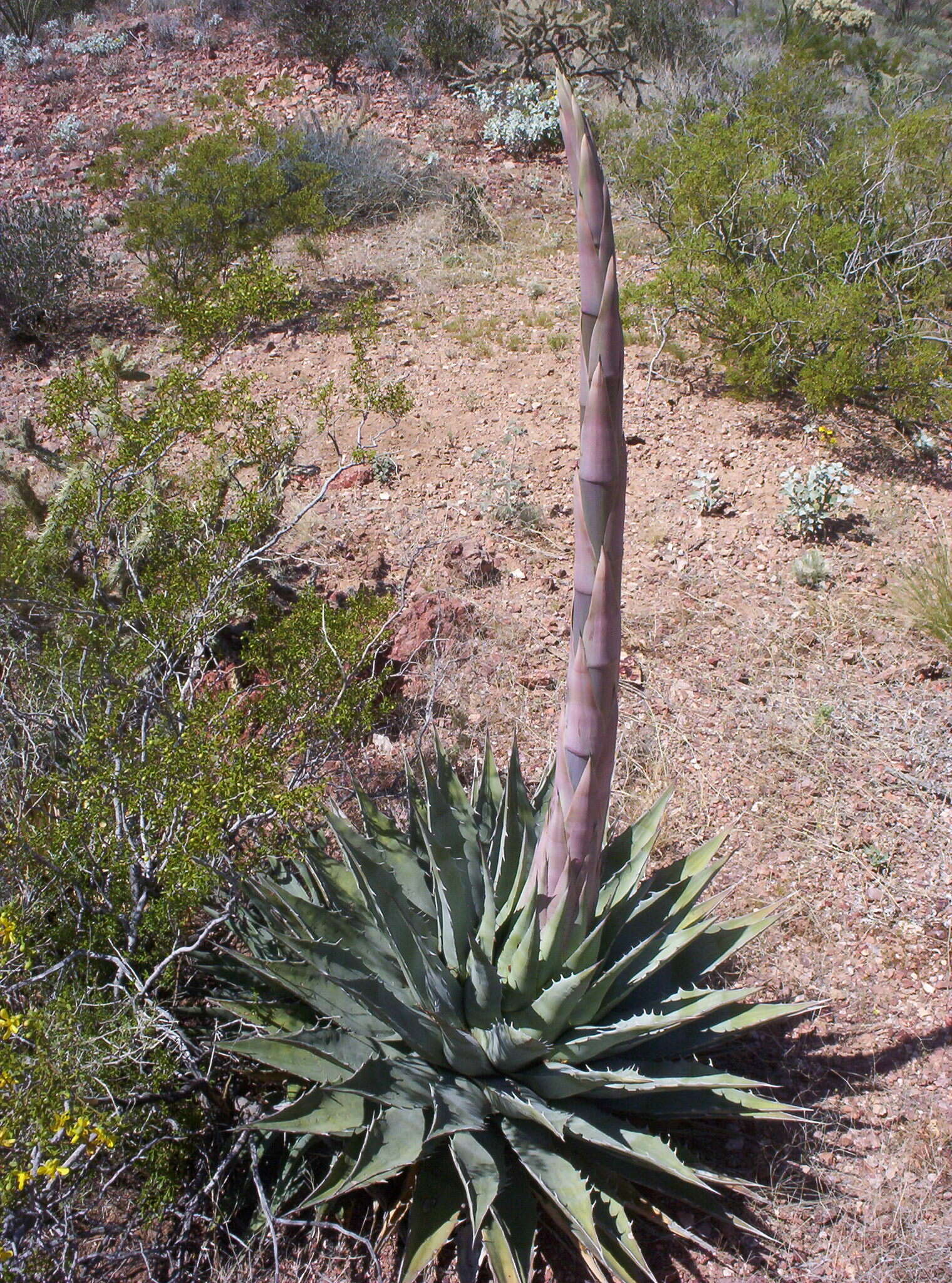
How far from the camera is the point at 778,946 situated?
Result: 10.3ft

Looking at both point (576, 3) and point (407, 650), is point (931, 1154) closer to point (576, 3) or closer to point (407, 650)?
point (407, 650)

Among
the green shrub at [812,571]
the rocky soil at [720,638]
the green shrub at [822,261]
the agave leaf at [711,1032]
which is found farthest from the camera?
the green shrub at [822,261]

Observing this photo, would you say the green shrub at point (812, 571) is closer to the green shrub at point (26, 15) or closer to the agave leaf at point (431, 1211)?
the agave leaf at point (431, 1211)

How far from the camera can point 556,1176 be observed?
6.72 ft

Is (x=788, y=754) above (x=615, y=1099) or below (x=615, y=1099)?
below

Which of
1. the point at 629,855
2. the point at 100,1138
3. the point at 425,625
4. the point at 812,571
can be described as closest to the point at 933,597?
the point at 812,571

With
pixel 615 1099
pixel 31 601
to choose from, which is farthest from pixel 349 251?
pixel 615 1099

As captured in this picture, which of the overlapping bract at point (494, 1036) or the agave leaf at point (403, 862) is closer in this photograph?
the overlapping bract at point (494, 1036)

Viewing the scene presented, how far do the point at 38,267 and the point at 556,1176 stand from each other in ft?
25.5

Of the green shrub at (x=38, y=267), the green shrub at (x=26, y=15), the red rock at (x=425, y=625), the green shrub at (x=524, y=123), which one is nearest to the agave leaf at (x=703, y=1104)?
the red rock at (x=425, y=625)

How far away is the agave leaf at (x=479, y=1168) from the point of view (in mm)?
1909

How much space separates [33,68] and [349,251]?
Result: 289 inches

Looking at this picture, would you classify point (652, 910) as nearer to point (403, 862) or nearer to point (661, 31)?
point (403, 862)

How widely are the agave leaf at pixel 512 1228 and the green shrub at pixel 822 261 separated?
5.01 m
